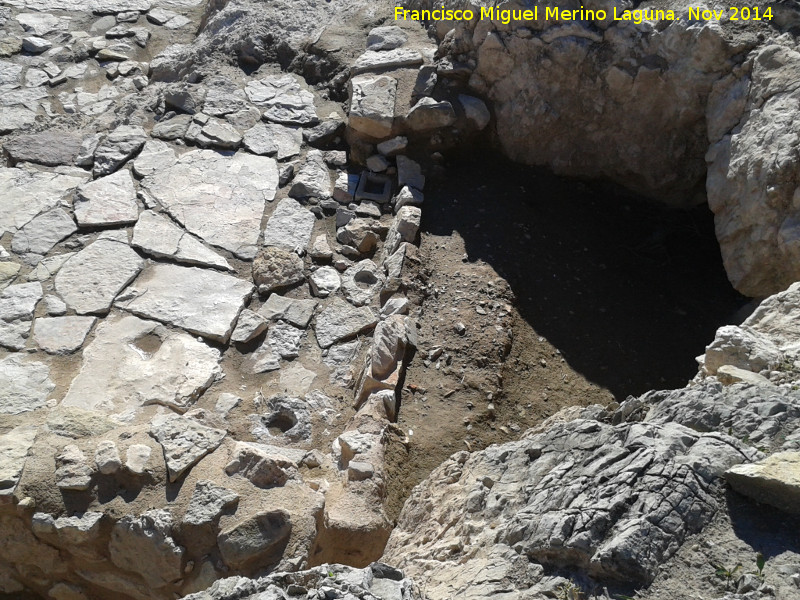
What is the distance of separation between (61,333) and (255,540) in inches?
71.4

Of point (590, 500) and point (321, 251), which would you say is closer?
Answer: point (590, 500)

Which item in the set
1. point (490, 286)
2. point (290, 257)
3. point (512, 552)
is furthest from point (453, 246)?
point (512, 552)

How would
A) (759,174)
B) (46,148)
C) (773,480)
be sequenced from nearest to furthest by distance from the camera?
1. (773,480)
2. (759,174)
3. (46,148)

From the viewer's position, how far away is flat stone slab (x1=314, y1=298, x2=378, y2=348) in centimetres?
454

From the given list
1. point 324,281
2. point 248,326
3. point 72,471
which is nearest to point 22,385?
point 72,471

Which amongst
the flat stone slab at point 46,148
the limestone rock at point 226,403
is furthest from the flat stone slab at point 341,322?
the flat stone slab at point 46,148

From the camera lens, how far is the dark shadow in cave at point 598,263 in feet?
15.2

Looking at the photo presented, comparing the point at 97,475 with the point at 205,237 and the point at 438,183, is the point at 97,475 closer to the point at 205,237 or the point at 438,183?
the point at 205,237

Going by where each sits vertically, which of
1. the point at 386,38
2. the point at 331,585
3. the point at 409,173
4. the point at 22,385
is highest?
the point at 386,38

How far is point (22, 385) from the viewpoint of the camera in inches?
159

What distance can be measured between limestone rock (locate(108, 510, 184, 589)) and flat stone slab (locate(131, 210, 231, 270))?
182 centimetres

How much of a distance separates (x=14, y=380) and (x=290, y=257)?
1673mm

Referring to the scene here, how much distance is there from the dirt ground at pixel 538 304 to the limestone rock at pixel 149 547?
3.41 ft

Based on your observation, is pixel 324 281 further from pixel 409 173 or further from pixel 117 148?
pixel 117 148
